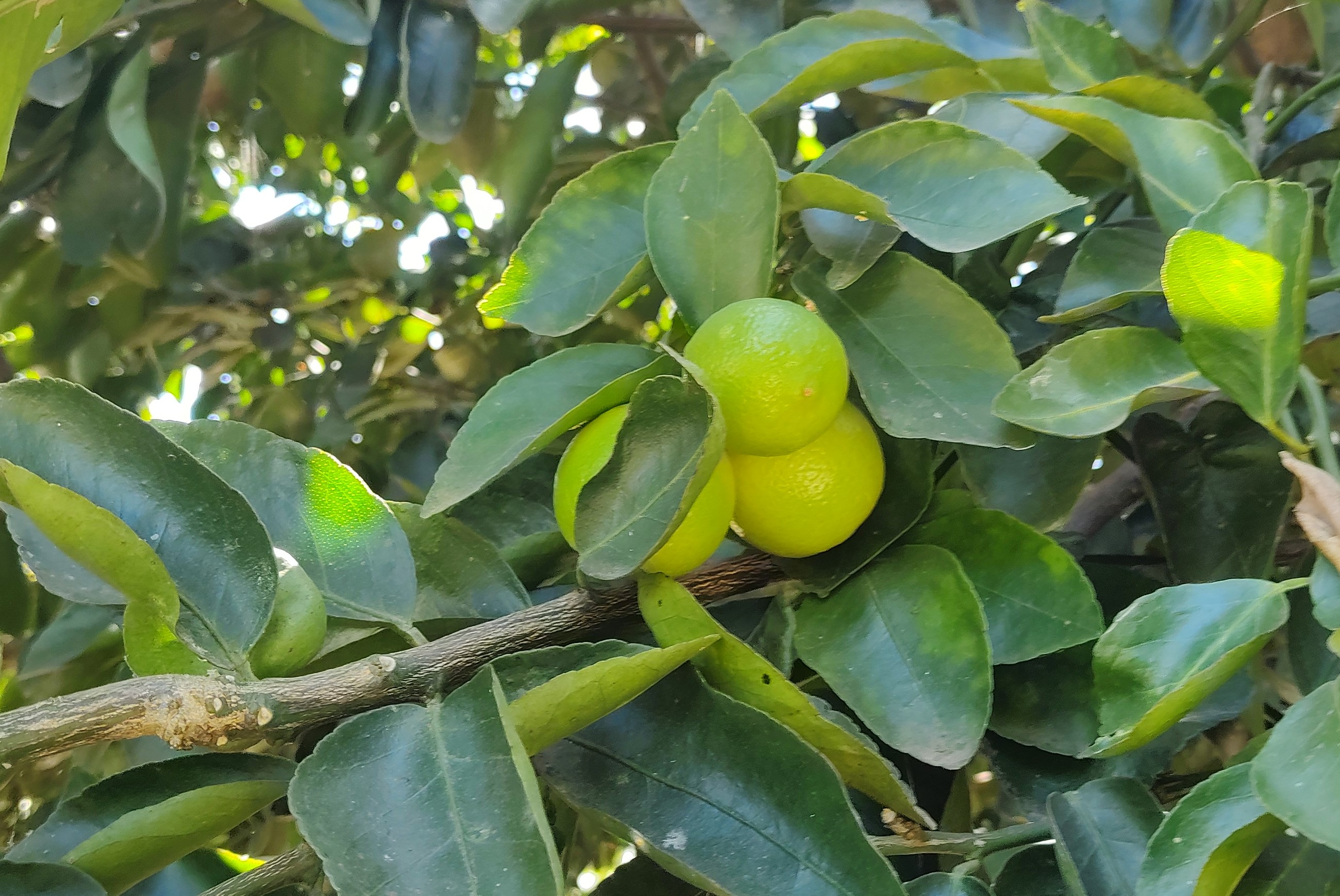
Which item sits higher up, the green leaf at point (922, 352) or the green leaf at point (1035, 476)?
the green leaf at point (922, 352)

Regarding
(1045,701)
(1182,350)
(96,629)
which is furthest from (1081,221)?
(96,629)

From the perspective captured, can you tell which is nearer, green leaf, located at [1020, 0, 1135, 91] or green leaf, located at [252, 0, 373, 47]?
green leaf, located at [1020, 0, 1135, 91]

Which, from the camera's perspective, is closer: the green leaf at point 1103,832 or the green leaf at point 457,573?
the green leaf at point 1103,832

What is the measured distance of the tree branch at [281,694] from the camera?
28cm

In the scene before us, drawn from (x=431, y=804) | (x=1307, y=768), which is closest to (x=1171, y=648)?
(x=1307, y=768)

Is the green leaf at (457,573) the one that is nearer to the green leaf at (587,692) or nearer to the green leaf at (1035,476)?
the green leaf at (587,692)

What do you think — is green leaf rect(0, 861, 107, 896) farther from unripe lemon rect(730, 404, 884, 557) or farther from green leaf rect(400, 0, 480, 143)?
green leaf rect(400, 0, 480, 143)

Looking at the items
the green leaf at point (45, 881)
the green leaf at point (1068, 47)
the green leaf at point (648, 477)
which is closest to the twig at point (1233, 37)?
the green leaf at point (1068, 47)

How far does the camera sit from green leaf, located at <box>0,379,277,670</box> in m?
0.34

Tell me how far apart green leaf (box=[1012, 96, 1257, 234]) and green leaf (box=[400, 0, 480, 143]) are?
1.45 feet

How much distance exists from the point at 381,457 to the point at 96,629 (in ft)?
1.50

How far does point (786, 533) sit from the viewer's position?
0.36 metres

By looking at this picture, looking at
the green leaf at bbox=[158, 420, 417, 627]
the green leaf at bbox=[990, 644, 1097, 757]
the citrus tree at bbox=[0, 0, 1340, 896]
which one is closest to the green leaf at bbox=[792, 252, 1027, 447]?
the citrus tree at bbox=[0, 0, 1340, 896]

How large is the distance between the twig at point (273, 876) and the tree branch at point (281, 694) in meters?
0.05
